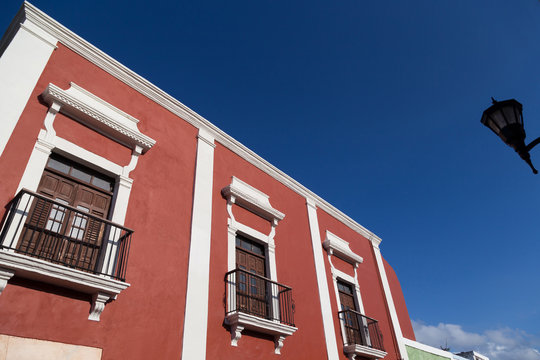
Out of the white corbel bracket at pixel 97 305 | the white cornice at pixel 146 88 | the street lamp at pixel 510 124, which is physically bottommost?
the white corbel bracket at pixel 97 305

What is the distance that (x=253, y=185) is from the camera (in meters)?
8.49

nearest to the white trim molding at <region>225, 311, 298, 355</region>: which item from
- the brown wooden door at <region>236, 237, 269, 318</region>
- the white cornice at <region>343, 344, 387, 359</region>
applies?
the brown wooden door at <region>236, 237, 269, 318</region>

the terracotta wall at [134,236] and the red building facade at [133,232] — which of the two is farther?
the red building facade at [133,232]

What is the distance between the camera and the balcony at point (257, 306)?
6.09m

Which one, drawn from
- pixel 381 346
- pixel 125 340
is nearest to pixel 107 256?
pixel 125 340

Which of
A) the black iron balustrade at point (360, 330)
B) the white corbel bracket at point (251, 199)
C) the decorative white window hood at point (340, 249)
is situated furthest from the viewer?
the decorative white window hood at point (340, 249)

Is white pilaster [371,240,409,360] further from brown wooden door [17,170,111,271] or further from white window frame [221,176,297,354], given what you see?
brown wooden door [17,170,111,271]

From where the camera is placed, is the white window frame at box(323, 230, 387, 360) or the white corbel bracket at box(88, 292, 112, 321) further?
the white window frame at box(323, 230, 387, 360)

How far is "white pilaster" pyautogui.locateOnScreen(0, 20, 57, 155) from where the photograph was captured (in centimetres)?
480

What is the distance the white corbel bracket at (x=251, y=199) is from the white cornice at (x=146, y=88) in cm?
80

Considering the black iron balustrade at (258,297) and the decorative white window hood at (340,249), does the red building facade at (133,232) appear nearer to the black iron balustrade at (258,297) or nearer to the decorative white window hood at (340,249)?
the black iron balustrade at (258,297)

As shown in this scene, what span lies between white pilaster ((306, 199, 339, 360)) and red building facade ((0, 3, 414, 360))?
0.04 meters

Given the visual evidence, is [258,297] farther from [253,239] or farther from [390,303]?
[390,303]

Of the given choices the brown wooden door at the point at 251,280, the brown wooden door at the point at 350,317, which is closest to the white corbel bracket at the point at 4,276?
the brown wooden door at the point at 251,280
